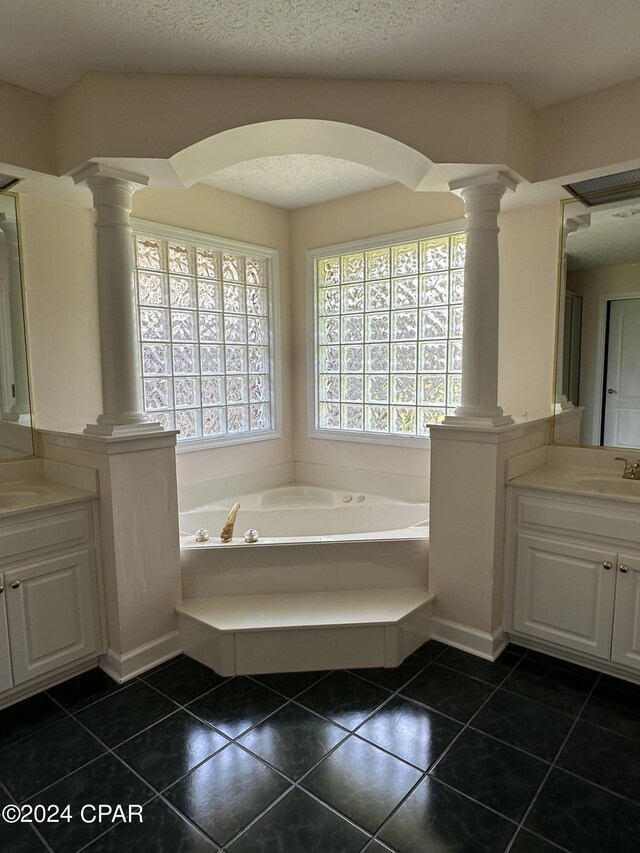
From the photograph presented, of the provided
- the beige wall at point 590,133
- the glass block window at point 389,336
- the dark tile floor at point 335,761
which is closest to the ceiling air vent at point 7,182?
the glass block window at point 389,336

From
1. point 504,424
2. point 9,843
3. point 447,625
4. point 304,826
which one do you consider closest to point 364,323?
point 504,424

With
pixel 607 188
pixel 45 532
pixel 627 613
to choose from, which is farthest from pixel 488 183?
pixel 45 532

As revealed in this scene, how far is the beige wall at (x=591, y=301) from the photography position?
2486mm

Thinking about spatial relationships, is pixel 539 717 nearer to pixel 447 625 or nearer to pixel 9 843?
pixel 447 625

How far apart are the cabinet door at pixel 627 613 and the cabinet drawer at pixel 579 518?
0.34 ft

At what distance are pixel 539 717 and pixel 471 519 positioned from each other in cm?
81

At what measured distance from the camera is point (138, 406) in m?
2.31

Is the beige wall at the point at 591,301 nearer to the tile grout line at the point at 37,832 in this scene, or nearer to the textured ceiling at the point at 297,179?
the textured ceiling at the point at 297,179

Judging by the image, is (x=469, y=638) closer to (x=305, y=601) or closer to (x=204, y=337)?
(x=305, y=601)

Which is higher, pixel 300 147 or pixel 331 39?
pixel 331 39

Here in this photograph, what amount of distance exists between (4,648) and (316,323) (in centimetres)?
266

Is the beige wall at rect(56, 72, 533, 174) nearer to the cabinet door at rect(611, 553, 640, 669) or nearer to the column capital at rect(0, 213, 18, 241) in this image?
the column capital at rect(0, 213, 18, 241)

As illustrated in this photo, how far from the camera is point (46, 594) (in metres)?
2.06

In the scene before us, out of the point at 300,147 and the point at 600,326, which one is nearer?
the point at 300,147
